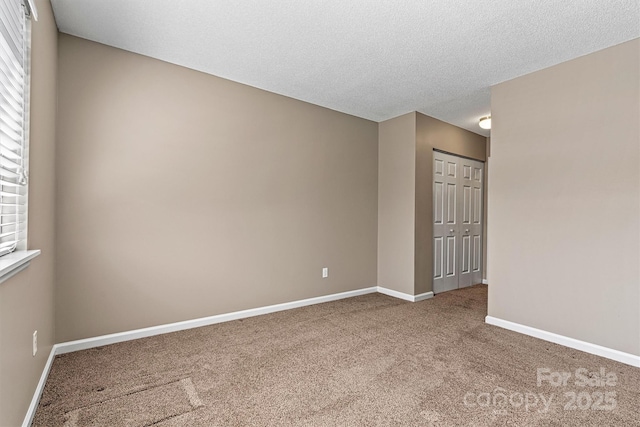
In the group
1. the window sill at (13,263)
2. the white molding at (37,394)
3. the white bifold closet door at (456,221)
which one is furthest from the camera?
the white bifold closet door at (456,221)

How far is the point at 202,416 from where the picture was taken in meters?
1.79

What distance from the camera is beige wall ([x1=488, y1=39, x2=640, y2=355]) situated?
100 inches

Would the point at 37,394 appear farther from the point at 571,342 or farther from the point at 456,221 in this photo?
the point at 456,221

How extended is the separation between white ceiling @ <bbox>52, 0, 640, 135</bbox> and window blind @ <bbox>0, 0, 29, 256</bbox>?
0.84m

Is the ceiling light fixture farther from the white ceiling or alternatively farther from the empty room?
the white ceiling

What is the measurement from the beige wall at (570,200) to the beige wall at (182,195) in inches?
74.1

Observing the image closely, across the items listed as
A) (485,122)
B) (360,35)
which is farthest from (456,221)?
(360,35)

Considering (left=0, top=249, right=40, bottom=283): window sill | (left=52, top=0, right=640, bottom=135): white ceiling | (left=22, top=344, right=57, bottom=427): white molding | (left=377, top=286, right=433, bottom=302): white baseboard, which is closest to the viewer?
(left=0, top=249, right=40, bottom=283): window sill

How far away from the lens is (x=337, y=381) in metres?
2.17

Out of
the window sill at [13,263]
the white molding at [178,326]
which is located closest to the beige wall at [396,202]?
the white molding at [178,326]

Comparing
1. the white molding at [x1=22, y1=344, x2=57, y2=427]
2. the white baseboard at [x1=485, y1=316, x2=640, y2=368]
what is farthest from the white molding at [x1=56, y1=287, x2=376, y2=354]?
the white baseboard at [x1=485, y1=316, x2=640, y2=368]

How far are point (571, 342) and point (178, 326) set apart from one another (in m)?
3.45

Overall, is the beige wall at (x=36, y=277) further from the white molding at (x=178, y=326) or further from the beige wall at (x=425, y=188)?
the beige wall at (x=425, y=188)

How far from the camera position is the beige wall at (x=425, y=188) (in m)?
4.27
